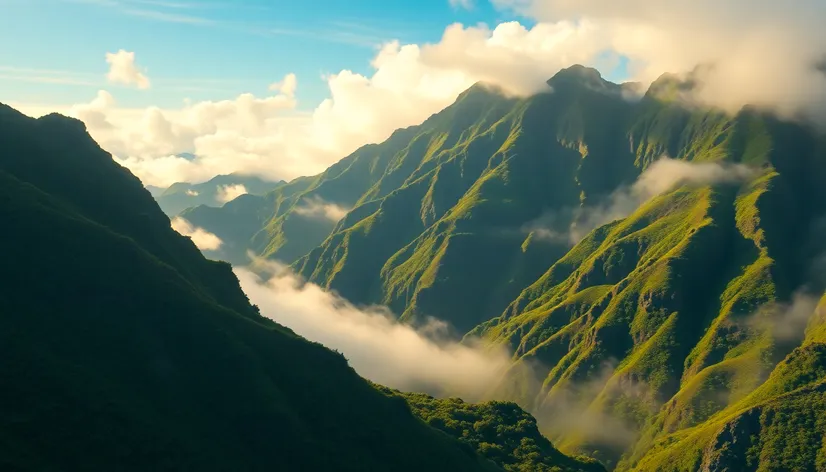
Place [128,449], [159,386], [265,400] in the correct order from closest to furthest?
1. [128,449]
2. [159,386]
3. [265,400]

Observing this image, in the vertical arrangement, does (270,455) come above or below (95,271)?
below

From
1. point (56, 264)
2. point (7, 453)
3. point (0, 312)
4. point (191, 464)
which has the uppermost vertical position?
point (56, 264)

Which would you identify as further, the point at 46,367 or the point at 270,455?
the point at 270,455

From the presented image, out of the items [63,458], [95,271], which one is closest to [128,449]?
[63,458]

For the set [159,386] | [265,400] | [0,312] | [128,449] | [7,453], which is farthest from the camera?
[265,400]

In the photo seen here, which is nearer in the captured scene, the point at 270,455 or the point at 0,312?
the point at 0,312

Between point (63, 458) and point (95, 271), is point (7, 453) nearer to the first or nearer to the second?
point (63, 458)

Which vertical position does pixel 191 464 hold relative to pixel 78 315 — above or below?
below

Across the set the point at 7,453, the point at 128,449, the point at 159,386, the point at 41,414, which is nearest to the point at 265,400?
the point at 159,386

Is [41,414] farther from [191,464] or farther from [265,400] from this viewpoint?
[265,400]
